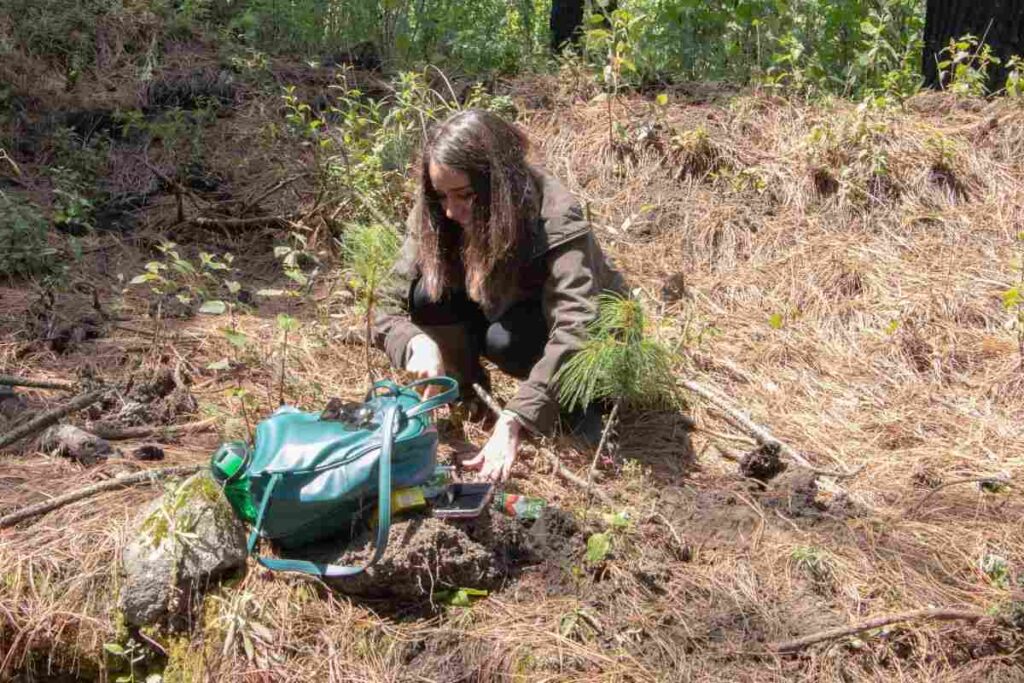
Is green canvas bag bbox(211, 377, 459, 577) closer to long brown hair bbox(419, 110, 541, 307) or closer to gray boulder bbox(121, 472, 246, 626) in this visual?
gray boulder bbox(121, 472, 246, 626)

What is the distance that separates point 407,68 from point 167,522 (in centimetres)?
398

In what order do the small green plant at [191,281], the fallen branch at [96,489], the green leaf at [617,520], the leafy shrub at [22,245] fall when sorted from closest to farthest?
the green leaf at [617,520] → the fallen branch at [96,489] → the small green plant at [191,281] → the leafy shrub at [22,245]

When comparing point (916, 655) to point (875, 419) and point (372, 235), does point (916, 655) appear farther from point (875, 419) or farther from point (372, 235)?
point (372, 235)

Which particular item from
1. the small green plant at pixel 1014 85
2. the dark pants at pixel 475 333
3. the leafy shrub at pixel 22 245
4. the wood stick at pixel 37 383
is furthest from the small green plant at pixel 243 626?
the small green plant at pixel 1014 85

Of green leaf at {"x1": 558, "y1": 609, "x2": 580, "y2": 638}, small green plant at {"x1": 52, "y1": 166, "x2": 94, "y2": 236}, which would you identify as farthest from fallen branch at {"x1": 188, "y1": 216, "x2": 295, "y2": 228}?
green leaf at {"x1": 558, "y1": 609, "x2": 580, "y2": 638}

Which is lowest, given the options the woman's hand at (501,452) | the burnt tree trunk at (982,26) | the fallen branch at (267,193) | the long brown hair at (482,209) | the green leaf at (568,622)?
the green leaf at (568,622)

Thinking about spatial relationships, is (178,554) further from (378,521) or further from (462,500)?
(462,500)

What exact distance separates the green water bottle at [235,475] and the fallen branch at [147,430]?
0.75m

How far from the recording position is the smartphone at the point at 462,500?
2.97m

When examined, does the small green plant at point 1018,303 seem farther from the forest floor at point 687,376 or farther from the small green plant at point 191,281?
the small green plant at point 191,281

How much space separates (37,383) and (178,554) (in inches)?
53.4

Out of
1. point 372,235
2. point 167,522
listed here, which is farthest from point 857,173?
point 167,522

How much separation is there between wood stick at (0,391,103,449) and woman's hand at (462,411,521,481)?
145 cm

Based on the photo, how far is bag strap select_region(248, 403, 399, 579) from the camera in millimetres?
2764
